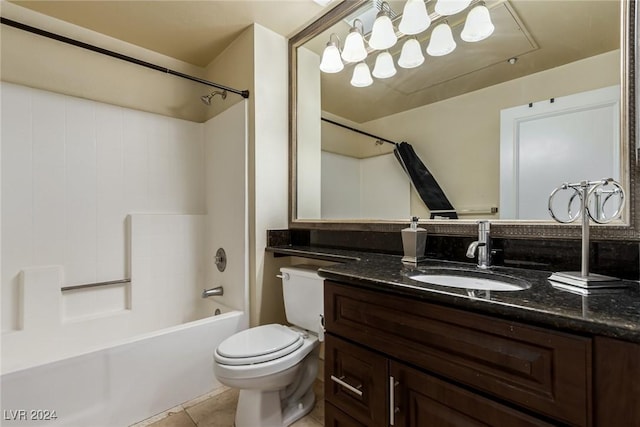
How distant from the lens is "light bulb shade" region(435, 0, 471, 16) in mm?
1329

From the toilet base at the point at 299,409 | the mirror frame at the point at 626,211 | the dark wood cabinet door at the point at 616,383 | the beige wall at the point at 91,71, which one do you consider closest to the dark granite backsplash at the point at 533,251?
the mirror frame at the point at 626,211

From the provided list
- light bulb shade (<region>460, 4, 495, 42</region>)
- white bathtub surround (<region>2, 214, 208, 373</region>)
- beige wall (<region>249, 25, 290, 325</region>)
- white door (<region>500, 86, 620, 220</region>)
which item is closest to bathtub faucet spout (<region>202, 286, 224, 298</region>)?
white bathtub surround (<region>2, 214, 208, 373</region>)

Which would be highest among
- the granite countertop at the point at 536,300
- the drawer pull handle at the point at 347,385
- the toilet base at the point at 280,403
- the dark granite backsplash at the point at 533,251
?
the dark granite backsplash at the point at 533,251

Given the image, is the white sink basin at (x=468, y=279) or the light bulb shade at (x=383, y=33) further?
the light bulb shade at (x=383, y=33)

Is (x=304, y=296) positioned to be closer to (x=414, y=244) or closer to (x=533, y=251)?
(x=414, y=244)

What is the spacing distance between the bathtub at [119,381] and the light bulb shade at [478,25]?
199 centimetres

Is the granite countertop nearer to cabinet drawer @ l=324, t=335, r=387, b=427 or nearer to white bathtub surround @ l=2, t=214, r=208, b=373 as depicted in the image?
cabinet drawer @ l=324, t=335, r=387, b=427

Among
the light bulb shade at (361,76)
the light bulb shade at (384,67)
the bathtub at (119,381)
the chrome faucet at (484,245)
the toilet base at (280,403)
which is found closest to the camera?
the chrome faucet at (484,245)

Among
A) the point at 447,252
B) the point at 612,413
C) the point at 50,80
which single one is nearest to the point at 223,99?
the point at 50,80

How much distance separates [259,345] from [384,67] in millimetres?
1613

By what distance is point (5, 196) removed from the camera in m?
1.66

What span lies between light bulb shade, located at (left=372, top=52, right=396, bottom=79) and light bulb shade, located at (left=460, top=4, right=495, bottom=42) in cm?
39

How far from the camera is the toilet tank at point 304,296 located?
1.54m

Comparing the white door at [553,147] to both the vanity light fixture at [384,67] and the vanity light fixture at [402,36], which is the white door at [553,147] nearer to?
the vanity light fixture at [402,36]
